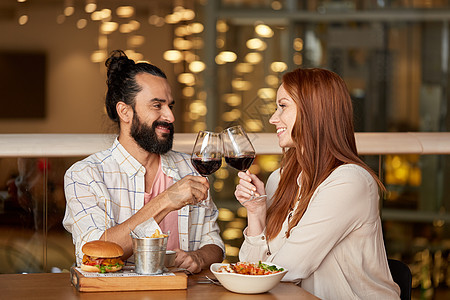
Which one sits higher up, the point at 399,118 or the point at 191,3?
the point at 191,3

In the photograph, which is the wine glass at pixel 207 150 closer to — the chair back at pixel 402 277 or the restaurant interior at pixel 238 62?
the chair back at pixel 402 277

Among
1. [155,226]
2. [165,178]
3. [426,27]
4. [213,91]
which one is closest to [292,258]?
[155,226]

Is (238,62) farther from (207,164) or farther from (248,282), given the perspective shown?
(248,282)

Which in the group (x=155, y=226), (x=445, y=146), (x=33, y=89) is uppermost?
(x=33, y=89)

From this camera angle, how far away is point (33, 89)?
6.32m

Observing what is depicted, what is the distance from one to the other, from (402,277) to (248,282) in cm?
62

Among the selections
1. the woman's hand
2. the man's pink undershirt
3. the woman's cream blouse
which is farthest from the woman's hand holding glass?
the man's pink undershirt

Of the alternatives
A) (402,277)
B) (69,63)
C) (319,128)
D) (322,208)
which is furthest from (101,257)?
(69,63)

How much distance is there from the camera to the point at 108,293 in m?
1.70

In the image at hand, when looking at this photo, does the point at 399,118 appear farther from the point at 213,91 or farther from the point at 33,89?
the point at 33,89

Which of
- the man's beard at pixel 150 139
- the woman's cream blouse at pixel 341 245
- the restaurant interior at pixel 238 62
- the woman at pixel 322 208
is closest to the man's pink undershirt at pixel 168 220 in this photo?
the man's beard at pixel 150 139

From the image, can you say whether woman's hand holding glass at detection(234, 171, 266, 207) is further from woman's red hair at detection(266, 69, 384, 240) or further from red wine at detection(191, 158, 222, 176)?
woman's red hair at detection(266, 69, 384, 240)

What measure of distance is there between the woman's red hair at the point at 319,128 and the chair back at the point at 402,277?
25 centimetres

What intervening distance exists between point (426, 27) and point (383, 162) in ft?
13.0
